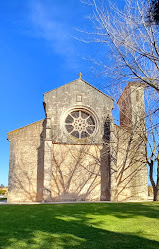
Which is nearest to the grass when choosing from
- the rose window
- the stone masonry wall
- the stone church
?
the stone church

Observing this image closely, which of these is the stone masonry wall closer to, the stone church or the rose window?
the stone church

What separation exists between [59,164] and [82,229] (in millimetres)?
11412

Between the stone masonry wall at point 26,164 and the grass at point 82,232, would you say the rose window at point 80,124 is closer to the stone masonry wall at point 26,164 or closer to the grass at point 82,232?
the stone masonry wall at point 26,164

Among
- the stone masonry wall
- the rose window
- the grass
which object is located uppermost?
the rose window

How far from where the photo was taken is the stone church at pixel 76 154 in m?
18.5

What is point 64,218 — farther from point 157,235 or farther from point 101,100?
point 101,100

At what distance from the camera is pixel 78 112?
20.7 metres

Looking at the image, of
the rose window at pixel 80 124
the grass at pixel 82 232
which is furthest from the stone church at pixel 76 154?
the grass at pixel 82 232

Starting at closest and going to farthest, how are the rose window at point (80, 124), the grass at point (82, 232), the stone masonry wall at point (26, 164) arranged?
the grass at point (82, 232), the stone masonry wall at point (26, 164), the rose window at point (80, 124)

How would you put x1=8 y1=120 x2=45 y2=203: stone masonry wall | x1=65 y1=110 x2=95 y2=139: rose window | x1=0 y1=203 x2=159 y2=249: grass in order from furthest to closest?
1. x1=65 y1=110 x2=95 y2=139: rose window
2. x1=8 y1=120 x2=45 y2=203: stone masonry wall
3. x1=0 y1=203 x2=159 y2=249: grass

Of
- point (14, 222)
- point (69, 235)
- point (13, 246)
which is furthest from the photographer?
point (14, 222)

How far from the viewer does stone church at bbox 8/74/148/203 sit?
730 inches

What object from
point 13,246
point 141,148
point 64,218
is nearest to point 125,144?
point 141,148

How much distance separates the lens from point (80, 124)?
66.8 ft
